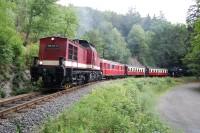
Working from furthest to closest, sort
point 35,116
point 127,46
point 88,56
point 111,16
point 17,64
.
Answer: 1. point 111,16
2. point 127,46
3. point 88,56
4. point 17,64
5. point 35,116

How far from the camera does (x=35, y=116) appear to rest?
1365 centimetres

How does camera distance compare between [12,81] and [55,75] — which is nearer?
[55,75]

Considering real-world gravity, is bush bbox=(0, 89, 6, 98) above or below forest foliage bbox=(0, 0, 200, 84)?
below

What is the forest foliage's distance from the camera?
25250 mm

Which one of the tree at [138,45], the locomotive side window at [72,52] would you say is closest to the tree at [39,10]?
the locomotive side window at [72,52]

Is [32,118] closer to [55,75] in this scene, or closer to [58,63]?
[55,75]

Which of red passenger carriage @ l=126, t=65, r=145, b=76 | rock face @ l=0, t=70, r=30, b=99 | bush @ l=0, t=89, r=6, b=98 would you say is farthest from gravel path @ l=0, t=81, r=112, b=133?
red passenger carriage @ l=126, t=65, r=145, b=76

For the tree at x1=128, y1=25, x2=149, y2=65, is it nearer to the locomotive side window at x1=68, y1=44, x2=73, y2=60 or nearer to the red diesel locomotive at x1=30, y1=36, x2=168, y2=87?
the red diesel locomotive at x1=30, y1=36, x2=168, y2=87

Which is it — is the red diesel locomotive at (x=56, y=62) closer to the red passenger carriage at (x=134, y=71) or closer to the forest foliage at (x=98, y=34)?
the forest foliage at (x=98, y=34)

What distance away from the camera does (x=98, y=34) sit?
91688mm

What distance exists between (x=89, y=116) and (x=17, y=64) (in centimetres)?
1425

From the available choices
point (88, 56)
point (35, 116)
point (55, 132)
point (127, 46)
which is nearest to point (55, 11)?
point (88, 56)

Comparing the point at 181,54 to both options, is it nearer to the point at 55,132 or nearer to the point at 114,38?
the point at 114,38

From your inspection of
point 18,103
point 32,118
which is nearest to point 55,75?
point 18,103
